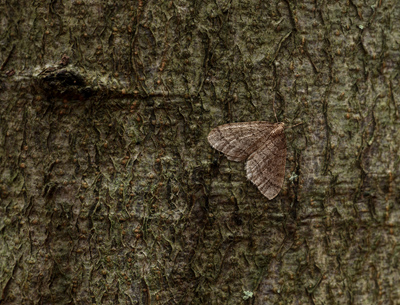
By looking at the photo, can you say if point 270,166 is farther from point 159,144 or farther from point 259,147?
point 159,144

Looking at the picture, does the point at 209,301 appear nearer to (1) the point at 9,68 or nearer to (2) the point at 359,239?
(2) the point at 359,239

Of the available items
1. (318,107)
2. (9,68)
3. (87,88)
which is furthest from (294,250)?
(9,68)

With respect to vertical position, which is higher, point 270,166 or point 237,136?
point 237,136

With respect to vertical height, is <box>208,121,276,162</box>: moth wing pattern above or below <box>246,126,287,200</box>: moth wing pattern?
above

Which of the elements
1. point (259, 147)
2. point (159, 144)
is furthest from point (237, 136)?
point (159, 144)

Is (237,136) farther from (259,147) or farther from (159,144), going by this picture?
(159,144)
